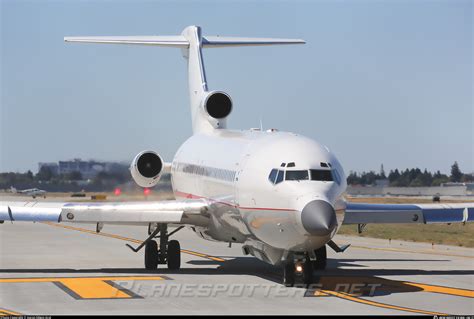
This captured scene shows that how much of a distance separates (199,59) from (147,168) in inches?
307

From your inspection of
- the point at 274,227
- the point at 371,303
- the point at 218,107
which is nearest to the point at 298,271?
the point at 274,227

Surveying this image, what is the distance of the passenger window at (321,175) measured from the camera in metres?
22.3

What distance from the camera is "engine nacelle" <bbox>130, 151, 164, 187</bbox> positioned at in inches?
1336

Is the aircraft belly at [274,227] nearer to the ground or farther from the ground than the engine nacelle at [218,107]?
nearer to the ground

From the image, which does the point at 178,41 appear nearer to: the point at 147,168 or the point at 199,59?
the point at 199,59

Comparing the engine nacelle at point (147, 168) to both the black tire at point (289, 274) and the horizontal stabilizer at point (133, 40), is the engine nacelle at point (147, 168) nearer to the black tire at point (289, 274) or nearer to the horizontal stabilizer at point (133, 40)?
the horizontal stabilizer at point (133, 40)

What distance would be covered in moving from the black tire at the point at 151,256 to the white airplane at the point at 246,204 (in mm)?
31

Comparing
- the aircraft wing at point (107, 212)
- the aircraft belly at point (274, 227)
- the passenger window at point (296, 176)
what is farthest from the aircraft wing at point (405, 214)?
the passenger window at point (296, 176)

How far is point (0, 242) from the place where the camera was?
140ft

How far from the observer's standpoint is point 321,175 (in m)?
22.4

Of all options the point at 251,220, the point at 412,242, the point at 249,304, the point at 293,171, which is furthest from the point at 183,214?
the point at 412,242

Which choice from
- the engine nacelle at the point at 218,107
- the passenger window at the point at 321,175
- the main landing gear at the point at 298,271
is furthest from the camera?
the engine nacelle at the point at 218,107

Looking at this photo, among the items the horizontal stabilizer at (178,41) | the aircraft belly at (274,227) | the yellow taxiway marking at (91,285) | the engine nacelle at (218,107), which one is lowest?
the yellow taxiway marking at (91,285)

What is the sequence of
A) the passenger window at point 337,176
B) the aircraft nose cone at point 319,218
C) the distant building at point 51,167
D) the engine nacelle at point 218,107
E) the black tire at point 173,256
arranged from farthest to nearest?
the distant building at point 51,167 → the engine nacelle at point 218,107 → the black tire at point 173,256 → the passenger window at point 337,176 → the aircraft nose cone at point 319,218
